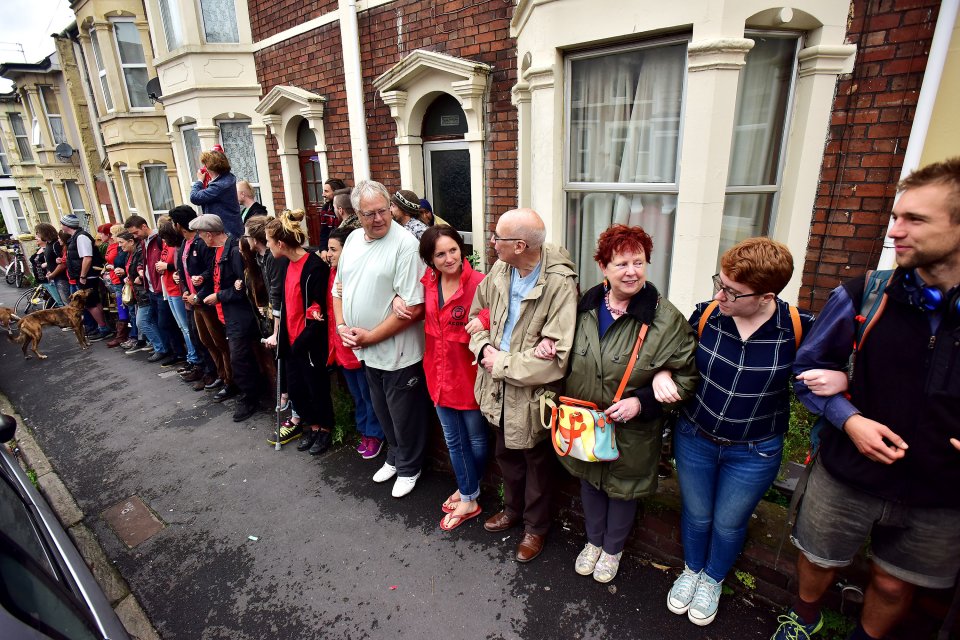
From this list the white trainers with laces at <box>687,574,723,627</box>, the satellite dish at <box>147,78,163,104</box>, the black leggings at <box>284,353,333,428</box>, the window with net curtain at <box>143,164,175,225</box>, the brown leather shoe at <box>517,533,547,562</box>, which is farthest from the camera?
the window with net curtain at <box>143,164,175,225</box>

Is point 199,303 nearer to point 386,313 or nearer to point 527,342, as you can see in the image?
point 386,313

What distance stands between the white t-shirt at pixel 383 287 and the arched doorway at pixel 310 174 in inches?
214

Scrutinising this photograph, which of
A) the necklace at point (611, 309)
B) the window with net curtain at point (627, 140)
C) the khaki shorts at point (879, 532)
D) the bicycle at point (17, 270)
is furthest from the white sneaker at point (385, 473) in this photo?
the bicycle at point (17, 270)

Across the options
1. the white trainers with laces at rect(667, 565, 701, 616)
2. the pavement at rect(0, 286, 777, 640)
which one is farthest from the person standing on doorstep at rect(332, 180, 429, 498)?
the white trainers with laces at rect(667, 565, 701, 616)

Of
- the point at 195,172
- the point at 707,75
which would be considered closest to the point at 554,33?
the point at 707,75

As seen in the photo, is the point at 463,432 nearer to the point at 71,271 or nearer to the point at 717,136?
the point at 717,136

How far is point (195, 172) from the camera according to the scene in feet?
35.0

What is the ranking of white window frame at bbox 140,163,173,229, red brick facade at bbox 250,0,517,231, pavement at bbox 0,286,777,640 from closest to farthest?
1. pavement at bbox 0,286,777,640
2. red brick facade at bbox 250,0,517,231
3. white window frame at bbox 140,163,173,229

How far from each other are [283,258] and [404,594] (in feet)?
8.74

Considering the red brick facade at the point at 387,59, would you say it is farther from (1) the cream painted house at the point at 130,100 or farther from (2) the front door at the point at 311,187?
(1) the cream painted house at the point at 130,100

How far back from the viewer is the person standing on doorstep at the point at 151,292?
6.00 metres

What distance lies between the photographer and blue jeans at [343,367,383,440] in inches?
154

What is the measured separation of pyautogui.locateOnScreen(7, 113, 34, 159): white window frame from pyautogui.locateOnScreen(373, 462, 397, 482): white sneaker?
92.2 ft

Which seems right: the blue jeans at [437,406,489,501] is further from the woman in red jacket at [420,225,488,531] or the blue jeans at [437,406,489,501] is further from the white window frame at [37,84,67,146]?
the white window frame at [37,84,67,146]
